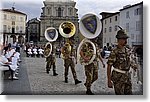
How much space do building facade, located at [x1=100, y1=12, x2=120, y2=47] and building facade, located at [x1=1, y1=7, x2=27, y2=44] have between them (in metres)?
0.80

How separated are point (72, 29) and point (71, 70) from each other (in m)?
0.41

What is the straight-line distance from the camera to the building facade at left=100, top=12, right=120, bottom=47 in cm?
282

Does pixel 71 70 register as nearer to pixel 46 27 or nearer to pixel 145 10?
pixel 46 27

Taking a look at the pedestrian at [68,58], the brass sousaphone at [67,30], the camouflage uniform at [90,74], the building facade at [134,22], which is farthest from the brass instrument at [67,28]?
the building facade at [134,22]

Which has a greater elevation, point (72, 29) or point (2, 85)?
point (72, 29)

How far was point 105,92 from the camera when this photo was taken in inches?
112

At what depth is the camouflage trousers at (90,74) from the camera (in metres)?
2.85

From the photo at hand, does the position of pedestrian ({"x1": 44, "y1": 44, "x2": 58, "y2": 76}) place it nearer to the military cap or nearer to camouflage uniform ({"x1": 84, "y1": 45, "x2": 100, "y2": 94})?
camouflage uniform ({"x1": 84, "y1": 45, "x2": 100, "y2": 94})

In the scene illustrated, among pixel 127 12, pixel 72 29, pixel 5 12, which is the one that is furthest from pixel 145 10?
pixel 5 12

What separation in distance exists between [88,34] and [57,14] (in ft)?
1.21

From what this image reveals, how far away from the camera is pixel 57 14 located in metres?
2.87

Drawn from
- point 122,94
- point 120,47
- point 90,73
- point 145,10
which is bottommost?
point 122,94

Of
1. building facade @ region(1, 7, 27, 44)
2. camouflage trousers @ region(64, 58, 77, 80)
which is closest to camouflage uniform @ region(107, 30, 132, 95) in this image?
camouflage trousers @ region(64, 58, 77, 80)

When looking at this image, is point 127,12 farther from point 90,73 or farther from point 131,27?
point 90,73
